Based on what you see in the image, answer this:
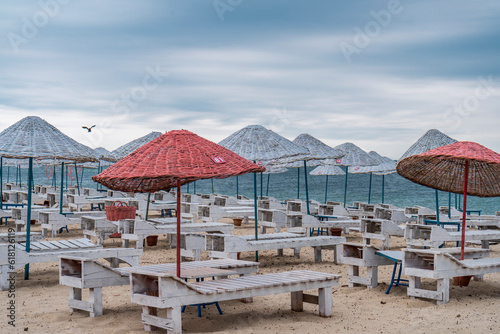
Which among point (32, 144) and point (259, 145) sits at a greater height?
point (259, 145)

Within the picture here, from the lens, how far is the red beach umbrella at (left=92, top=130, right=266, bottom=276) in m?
4.95

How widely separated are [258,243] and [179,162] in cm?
373

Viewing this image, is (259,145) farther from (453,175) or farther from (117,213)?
(453,175)

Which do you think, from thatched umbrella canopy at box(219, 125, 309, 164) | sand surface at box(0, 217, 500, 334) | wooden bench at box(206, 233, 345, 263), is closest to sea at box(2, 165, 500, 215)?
thatched umbrella canopy at box(219, 125, 309, 164)

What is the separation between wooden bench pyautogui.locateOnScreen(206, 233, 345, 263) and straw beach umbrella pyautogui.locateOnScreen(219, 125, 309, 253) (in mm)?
1473

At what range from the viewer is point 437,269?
6191 mm

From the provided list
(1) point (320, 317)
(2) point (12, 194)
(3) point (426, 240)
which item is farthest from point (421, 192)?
(1) point (320, 317)

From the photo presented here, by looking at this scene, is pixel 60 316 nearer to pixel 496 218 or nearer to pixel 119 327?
pixel 119 327

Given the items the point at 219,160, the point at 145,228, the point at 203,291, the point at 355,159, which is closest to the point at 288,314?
the point at 203,291

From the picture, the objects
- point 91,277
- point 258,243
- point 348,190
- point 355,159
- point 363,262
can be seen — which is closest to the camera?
point 91,277

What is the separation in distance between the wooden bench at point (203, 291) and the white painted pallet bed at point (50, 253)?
68.8 inches

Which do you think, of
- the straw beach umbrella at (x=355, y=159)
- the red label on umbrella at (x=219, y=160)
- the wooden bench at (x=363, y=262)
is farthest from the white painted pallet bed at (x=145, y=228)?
the straw beach umbrella at (x=355, y=159)

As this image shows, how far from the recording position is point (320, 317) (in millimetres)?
5812

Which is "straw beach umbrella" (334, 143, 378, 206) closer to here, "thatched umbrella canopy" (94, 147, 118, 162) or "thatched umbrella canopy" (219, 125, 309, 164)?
"thatched umbrella canopy" (94, 147, 118, 162)
